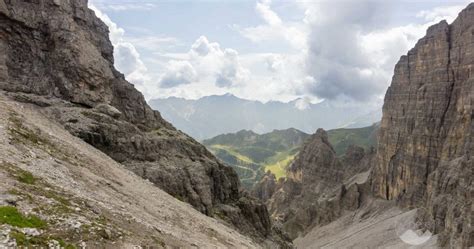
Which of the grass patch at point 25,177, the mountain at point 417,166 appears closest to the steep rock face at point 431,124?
the mountain at point 417,166

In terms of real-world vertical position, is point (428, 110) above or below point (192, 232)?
above

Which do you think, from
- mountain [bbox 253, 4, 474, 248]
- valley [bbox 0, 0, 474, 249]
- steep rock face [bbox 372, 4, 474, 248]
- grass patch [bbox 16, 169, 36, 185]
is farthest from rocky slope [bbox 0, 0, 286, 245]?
steep rock face [bbox 372, 4, 474, 248]

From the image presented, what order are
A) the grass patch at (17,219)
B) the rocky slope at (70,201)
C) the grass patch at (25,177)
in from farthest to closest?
1. the grass patch at (25,177)
2. the rocky slope at (70,201)
3. the grass patch at (17,219)

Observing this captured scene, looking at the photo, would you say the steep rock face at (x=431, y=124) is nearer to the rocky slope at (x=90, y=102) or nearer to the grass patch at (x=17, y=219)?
the rocky slope at (x=90, y=102)

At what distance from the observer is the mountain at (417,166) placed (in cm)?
12731

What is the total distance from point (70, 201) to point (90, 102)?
43630mm

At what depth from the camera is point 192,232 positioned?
4141 centimetres

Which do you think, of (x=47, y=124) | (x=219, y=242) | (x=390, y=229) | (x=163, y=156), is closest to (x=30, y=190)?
(x=219, y=242)

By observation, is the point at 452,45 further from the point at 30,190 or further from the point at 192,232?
the point at 30,190

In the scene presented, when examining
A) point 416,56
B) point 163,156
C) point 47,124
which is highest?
point 416,56

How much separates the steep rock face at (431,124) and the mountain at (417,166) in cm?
35

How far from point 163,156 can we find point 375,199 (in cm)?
13589

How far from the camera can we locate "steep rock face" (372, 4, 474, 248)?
137625mm

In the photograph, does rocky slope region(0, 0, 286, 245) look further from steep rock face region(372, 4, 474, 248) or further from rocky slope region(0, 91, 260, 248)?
steep rock face region(372, 4, 474, 248)
